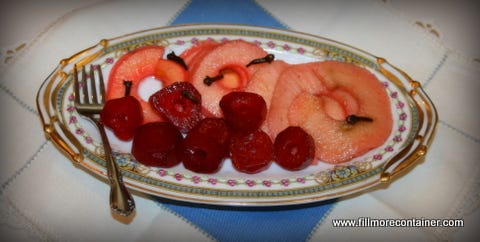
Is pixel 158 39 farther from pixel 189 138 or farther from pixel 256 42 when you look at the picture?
pixel 189 138

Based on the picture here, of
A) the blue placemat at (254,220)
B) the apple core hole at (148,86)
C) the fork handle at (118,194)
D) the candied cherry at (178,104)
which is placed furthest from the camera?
the apple core hole at (148,86)

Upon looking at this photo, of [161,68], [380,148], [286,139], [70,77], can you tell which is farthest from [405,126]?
[70,77]

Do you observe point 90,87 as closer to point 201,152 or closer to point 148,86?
point 148,86

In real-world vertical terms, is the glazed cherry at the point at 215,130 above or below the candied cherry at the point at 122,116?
above

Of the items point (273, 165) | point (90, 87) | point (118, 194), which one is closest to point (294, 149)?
point (273, 165)

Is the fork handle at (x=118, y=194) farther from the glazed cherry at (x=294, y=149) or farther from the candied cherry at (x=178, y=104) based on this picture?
the glazed cherry at (x=294, y=149)

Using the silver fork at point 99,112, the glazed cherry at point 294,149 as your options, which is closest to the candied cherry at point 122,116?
the silver fork at point 99,112

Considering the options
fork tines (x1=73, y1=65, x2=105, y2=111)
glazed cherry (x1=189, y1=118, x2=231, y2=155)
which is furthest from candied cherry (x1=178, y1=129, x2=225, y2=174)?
fork tines (x1=73, y1=65, x2=105, y2=111)
